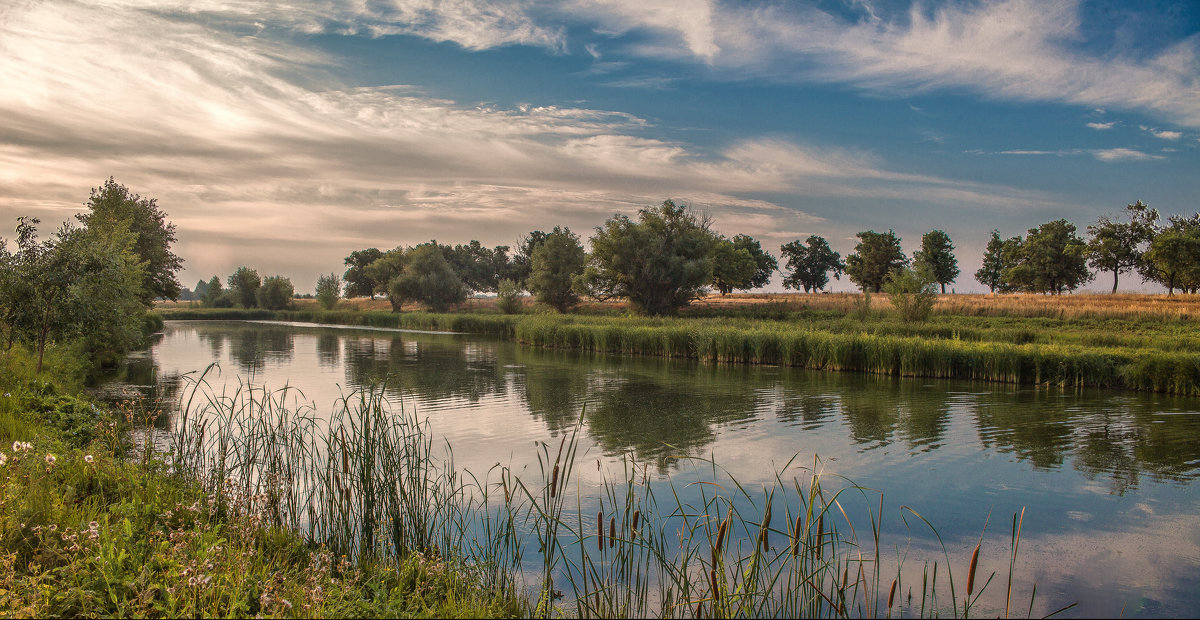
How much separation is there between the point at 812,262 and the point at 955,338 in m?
67.8

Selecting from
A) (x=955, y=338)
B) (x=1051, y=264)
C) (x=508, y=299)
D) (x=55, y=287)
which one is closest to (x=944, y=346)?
(x=955, y=338)

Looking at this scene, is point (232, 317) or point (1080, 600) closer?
point (1080, 600)

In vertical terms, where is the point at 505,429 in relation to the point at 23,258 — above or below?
below

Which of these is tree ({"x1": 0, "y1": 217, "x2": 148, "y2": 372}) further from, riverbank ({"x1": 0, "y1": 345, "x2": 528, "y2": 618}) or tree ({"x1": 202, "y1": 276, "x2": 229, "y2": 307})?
tree ({"x1": 202, "y1": 276, "x2": 229, "y2": 307})

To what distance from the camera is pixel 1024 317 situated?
126ft

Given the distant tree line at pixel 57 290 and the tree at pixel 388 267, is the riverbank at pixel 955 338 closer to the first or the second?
the distant tree line at pixel 57 290

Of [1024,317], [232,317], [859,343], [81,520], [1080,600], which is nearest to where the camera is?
[81,520]

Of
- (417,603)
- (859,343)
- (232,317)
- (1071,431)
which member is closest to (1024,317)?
(859,343)

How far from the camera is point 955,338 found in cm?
2336

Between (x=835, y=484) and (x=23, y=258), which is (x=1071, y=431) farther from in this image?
(x=23, y=258)

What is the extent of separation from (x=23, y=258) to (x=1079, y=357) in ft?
82.9

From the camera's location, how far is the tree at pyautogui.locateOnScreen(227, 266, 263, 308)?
289 feet

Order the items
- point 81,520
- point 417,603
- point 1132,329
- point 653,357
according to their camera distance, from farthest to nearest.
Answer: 1. point 1132,329
2. point 653,357
3. point 81,520
4. point 417,603

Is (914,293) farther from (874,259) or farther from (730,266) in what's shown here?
(874,259)
